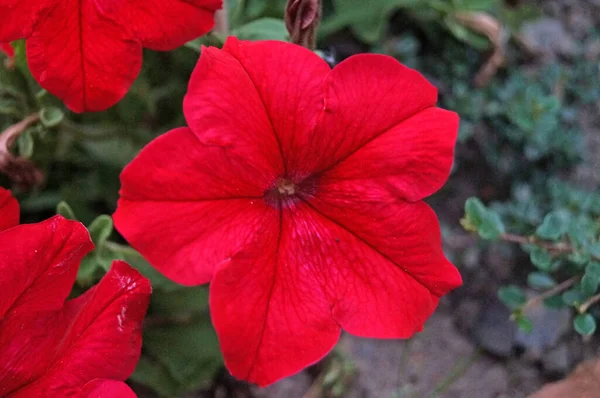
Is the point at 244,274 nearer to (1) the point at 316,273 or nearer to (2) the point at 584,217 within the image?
(1) the point at 316,273

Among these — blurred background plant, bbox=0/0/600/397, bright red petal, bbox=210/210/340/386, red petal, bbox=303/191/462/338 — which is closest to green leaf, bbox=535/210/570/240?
blurred background plant, bbox=0/0/600/397

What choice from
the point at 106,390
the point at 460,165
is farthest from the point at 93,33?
the point at 460,165

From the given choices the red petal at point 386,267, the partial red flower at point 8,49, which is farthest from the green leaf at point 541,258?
the partial red flower at point 8,49

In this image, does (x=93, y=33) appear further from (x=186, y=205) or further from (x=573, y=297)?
(x=573, y=297)

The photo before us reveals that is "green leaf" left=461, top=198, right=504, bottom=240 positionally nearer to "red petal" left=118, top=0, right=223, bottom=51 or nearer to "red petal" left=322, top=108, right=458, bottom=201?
"red petal" left=322, top=108, right=458, bottom=201

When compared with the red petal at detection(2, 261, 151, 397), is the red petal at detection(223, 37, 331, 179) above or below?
above

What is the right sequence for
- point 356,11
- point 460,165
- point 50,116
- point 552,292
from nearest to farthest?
point 50,116
point 552,292
point 356,11
point 460,165
